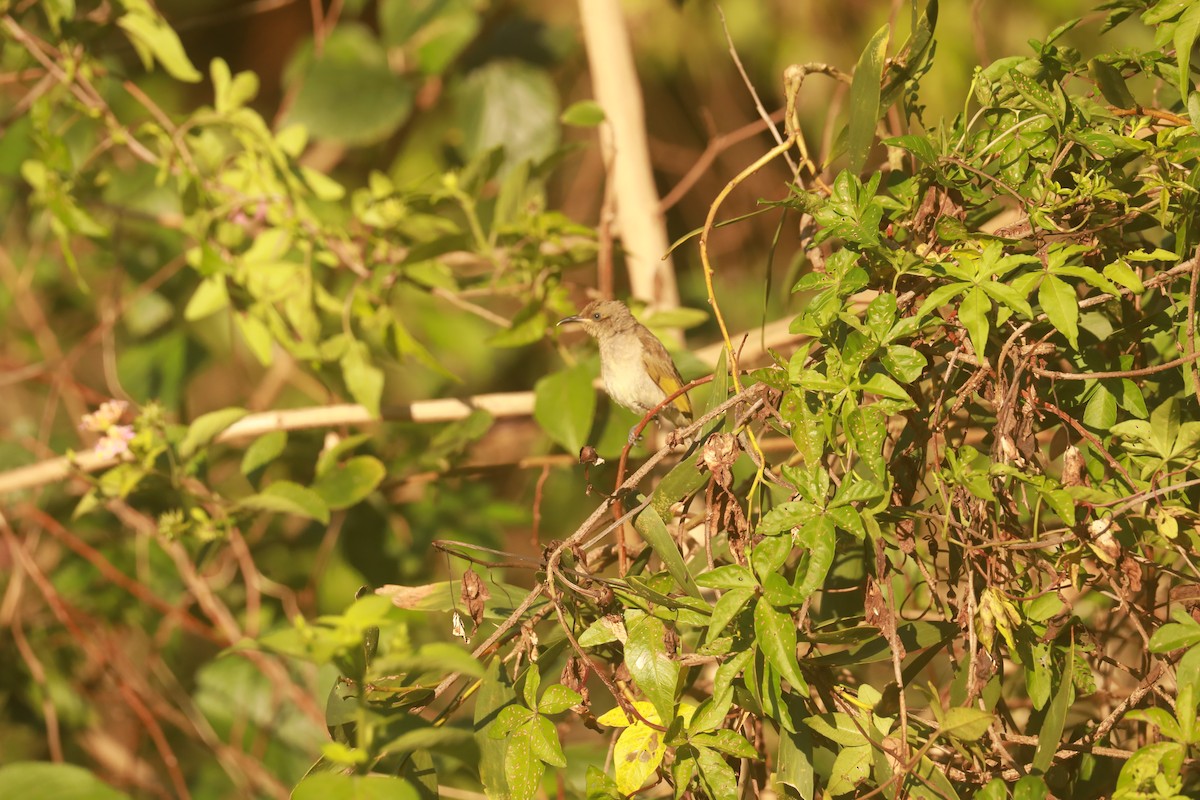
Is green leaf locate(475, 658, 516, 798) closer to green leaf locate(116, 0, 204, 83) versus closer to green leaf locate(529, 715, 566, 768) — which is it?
green leaf locate(529, 715, 566, 768)

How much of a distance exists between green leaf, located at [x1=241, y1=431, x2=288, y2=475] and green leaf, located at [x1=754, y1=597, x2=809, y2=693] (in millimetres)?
1789

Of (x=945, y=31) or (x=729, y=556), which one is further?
(x=945, y=31)

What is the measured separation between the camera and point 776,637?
53.7 inches

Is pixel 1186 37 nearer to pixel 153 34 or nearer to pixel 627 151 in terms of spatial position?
pixel 627 151

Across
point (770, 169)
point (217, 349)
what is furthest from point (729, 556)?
point (770, 169)

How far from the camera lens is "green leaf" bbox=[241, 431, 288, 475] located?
2.76 meters

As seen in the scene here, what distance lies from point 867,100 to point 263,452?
6.24 ft

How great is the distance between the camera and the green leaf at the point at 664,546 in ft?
5.20

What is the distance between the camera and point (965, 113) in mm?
1596

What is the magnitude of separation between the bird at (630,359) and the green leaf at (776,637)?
165cm

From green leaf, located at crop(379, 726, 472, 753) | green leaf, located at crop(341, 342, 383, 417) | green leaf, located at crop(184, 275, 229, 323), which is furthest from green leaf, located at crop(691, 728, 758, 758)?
green leaf, located at crop(184, 275, 229, 323)

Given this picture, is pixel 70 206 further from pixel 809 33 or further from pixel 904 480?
pixel 809 33

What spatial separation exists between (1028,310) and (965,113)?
1.31 feet

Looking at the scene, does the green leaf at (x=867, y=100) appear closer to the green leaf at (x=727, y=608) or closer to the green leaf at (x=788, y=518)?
the green leaf at (x=788, y=518)
